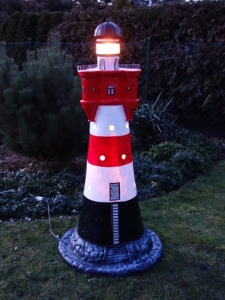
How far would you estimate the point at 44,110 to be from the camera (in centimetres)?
476

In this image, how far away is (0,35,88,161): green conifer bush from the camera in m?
4.66

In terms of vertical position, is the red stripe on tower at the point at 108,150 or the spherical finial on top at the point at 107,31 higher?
the spherical finial on top at the point at 107,31

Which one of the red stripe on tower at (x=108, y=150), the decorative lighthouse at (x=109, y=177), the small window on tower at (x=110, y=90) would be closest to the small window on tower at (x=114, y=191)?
the decorative lighthouse at (x=109, y=177)

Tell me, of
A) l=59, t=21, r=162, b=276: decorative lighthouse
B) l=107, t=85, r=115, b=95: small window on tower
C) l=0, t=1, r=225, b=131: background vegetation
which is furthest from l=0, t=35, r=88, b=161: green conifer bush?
l=0, t=1, r=225, b=131: background vegetation

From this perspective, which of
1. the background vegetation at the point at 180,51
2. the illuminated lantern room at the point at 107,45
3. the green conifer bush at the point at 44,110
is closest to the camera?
the illuminated lantern room at the point at 107,45

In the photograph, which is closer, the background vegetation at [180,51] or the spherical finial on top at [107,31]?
the spherical finial on top at [107,31]

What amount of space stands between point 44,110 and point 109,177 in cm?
217

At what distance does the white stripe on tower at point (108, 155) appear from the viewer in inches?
110

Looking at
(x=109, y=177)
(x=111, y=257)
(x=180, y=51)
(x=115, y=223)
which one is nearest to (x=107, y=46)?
(x=109, y=177)

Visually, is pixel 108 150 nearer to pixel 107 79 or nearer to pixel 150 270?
pixel 107 79

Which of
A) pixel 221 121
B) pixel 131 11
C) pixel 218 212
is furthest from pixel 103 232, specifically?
pixel 131 11

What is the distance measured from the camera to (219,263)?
9.94ft

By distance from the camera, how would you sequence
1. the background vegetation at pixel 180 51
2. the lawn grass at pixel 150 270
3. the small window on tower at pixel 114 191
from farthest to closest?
the background vegetation at pixel 180 51 < the small window on tower at pixel 114 191 < the lawn grass at pixel 150 270

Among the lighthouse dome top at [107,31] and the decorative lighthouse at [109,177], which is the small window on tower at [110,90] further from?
the lighthouse dome top at [107,31]
